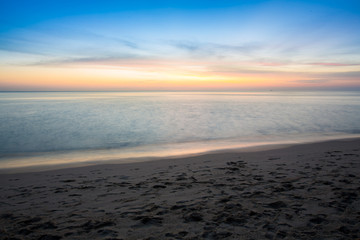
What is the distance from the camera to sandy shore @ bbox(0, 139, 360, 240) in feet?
13.8

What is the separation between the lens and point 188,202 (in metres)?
5.44

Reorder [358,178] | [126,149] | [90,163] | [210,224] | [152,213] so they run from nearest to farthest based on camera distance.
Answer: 1. [210,224]
2. [152,213]
3. [358,178]
4. [90,163]
5. [126,149]

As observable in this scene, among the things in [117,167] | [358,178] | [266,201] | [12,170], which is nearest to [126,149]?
[117,167]

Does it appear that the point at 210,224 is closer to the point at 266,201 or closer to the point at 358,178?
the point at 266,201

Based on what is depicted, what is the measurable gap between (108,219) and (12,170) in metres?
6.95

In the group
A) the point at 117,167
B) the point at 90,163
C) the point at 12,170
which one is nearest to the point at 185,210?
the point at 117,167

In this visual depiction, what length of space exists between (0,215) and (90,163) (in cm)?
534

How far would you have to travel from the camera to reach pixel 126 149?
44.9 feet

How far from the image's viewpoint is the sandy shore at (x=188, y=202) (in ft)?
13.8

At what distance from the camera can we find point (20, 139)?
16.6 meters

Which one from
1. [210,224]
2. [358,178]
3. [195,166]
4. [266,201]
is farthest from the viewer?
[195,166]

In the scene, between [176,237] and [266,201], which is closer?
[176,237]

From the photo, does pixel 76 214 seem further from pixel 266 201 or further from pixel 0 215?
pixel 266 201

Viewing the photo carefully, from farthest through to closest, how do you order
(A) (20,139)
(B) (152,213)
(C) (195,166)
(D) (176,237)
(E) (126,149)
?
(A) (20,139), (E) (126,149), (C) (195,166), (B) (152,213), (D) (176,237)
